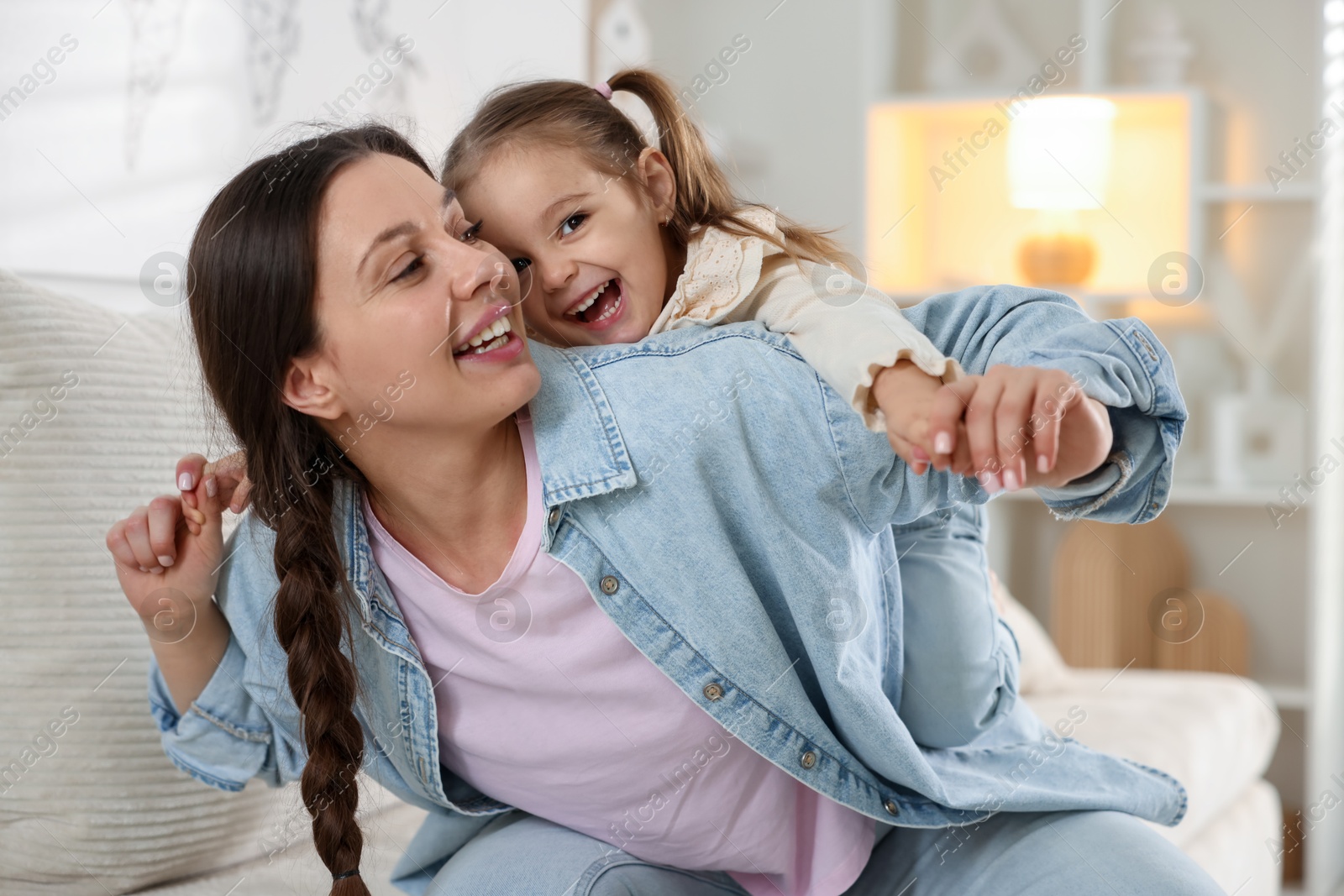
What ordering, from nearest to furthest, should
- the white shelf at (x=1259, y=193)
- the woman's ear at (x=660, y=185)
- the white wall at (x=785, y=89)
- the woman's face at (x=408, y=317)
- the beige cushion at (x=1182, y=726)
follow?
the woman's face at (x=408, y=317)
the woman's ear at (x=660, y=185)
the beige cushion at (x=1182, y=726)
the white shelf at (x=1259, y=193)
the white wall at (x=785, y=89)

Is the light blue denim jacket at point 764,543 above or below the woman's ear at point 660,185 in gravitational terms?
below

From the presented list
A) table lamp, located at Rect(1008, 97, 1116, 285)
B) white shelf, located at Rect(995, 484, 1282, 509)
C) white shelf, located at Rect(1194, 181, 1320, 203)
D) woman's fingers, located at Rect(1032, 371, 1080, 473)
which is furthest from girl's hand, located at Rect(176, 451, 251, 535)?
white shelf, located at Rect(1194, 181, 1320, 203)

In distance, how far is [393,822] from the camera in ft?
5.05

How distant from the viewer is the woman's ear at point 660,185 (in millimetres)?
1297

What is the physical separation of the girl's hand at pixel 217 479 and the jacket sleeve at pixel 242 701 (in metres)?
0.03

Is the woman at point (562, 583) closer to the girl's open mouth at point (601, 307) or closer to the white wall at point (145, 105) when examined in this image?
the girl's open mouth at point (601, 307)

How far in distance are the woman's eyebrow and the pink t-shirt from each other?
0.66ft

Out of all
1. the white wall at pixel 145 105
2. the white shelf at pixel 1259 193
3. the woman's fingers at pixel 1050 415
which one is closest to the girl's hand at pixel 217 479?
the white wall at pixel 145 105

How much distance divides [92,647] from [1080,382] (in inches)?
38.5

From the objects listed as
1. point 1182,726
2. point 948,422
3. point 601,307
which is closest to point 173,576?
point 601,307

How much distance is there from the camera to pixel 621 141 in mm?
1292

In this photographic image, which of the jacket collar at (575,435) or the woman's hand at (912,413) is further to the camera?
the jacket collar at (575,435)

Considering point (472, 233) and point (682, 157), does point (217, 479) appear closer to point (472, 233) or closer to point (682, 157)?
point (472, 233)

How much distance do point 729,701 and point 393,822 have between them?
28.0 inches
